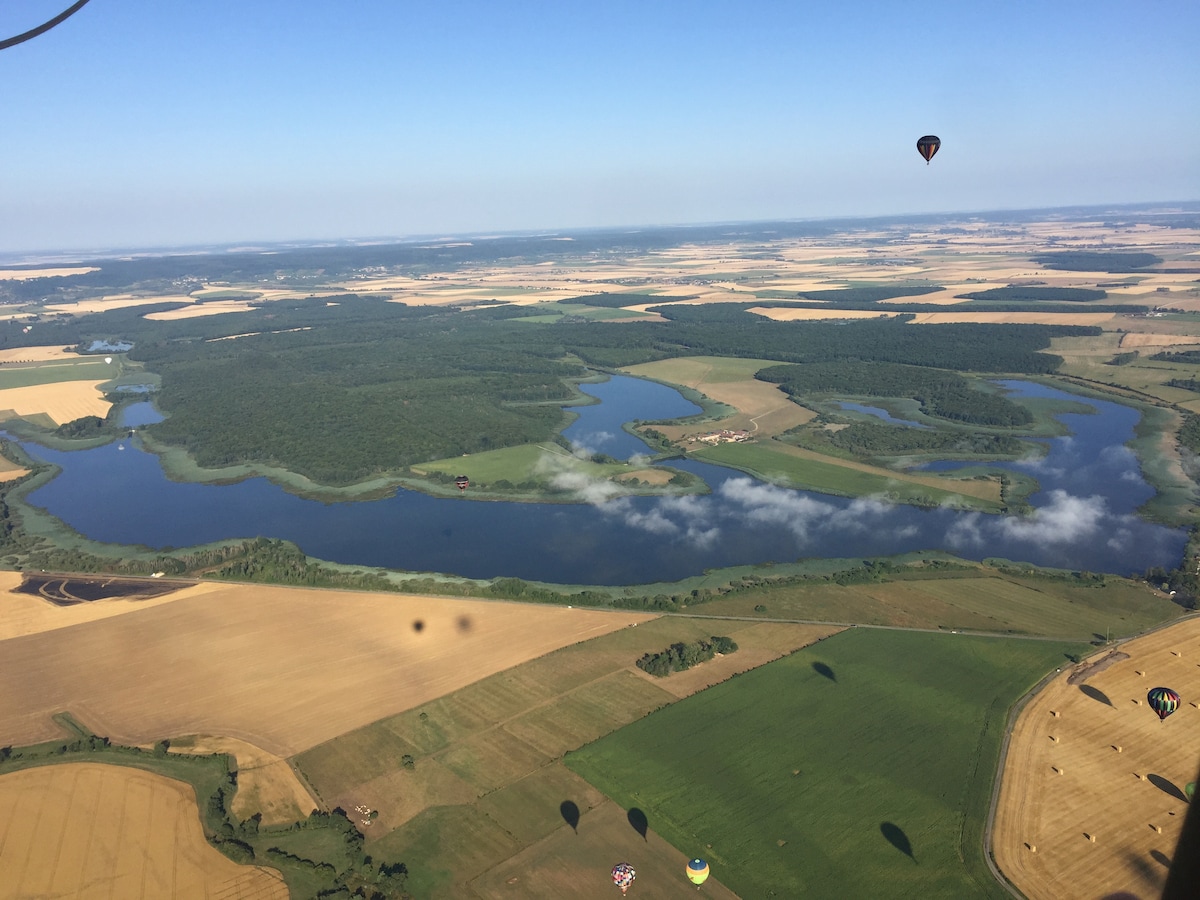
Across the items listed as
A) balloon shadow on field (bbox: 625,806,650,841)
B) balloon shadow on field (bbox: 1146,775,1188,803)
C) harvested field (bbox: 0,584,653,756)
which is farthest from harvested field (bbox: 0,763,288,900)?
balloon shadow on field (bbox: 1146,775,1188,803)

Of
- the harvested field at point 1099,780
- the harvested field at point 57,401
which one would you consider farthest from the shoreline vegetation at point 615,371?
the harvested field at point 1099,780

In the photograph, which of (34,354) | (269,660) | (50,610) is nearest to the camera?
(269,660)

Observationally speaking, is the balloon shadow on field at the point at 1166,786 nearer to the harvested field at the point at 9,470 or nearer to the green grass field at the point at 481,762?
the green grass field at the point at 481,762

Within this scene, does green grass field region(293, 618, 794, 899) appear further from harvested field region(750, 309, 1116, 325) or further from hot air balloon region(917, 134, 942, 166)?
harvested field region(750, 309, 1116, 325)

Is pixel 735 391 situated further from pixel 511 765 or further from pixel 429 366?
pixel 511 765

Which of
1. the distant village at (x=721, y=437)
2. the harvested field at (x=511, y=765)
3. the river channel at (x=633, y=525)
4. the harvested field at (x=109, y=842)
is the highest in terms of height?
the harvested field at (x=109, y=842)

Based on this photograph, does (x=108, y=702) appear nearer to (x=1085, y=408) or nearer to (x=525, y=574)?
(x=525, y=574)

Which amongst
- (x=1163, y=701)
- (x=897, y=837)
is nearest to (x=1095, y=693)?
(x=1163, y=701)
